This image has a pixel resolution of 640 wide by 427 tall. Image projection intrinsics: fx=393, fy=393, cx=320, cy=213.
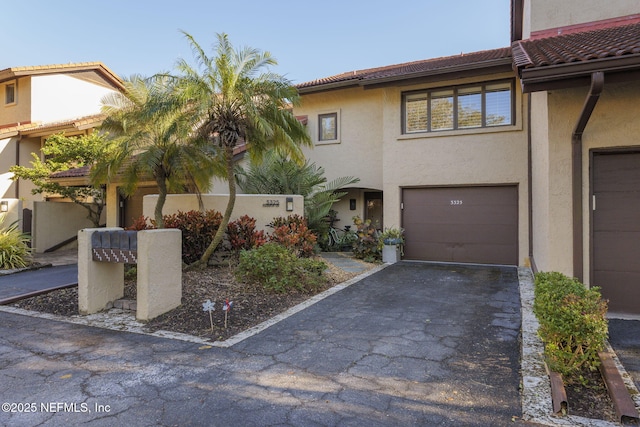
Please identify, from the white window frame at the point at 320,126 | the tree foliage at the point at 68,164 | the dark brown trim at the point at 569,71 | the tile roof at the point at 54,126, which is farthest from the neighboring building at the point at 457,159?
the tile roof at the point at 54,126

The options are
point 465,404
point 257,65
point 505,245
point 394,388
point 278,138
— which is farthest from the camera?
point 505,245

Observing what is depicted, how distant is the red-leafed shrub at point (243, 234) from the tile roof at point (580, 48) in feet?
21.2

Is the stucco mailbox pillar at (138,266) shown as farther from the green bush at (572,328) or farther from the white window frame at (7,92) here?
the white window frame at (7,92)

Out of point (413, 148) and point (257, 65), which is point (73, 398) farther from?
point (413, 148)

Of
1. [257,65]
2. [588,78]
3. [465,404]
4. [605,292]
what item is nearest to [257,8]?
[257,65]

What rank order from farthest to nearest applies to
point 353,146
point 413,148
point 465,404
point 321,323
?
point 353,146 → point 413,148 → point 321,323 → point 465,404

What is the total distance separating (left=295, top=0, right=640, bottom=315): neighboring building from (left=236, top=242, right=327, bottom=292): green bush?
4101mm

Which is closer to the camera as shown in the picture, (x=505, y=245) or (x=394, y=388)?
(x=394, y=388)

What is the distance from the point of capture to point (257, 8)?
50.7 ft

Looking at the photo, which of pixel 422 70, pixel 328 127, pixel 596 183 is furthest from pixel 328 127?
pixel 596 183

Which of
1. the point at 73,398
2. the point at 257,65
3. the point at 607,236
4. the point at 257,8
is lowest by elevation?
the point at 73,398

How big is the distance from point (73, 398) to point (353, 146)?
37.6 ft

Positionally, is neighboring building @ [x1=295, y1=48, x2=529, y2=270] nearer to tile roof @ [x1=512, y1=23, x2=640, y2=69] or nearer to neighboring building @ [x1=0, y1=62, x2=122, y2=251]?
tile roof @ [x1=512, y1=23, x2=640, y2=69]

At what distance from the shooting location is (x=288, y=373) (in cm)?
384
